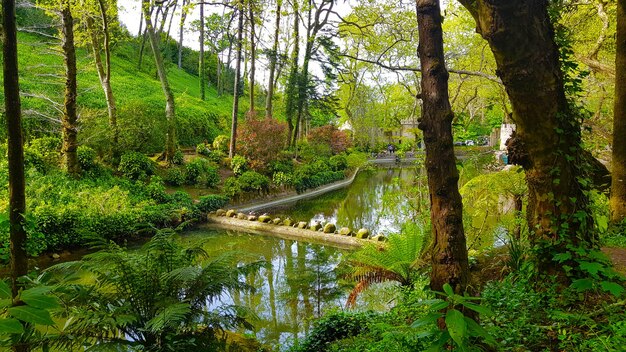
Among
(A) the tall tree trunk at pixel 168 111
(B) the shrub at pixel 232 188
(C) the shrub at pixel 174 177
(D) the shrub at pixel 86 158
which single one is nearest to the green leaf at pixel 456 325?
(D) the shrub at pixel 86 158

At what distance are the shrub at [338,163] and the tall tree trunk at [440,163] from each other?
1803 centimetres

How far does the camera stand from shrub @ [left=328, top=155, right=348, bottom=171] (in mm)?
20844

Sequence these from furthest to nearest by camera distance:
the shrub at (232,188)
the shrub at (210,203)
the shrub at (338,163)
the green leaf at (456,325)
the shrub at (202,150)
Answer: the shrub at (338,163) → the shrub at (202,150) → the shrub at (232,188) → the shrub at (210,203) → the green leaf at (456,325)

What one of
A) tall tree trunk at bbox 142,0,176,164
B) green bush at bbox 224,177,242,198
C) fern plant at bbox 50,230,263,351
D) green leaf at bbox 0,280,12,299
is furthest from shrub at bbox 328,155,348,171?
green leaf at bbox 0,280,12,299

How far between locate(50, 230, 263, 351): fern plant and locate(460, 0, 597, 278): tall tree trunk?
109 inches

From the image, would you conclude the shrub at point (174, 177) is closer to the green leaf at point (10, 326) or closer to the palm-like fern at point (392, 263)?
the palm-like fern at point (392, 263)

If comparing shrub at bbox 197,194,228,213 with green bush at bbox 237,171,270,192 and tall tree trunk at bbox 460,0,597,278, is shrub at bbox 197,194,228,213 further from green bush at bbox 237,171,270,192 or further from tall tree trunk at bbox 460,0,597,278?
tall tree trunk at bbox 460,0,597,278

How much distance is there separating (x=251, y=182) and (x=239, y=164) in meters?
1.51

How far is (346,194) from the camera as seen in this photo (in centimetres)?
1727

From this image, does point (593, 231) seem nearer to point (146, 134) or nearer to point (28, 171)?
point (28, 171)

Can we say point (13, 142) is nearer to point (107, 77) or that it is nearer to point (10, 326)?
point (10, 326)

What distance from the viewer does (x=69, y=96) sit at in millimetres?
9977

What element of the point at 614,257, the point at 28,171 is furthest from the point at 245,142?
the point at 614,257

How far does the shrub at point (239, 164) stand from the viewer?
605 inches
